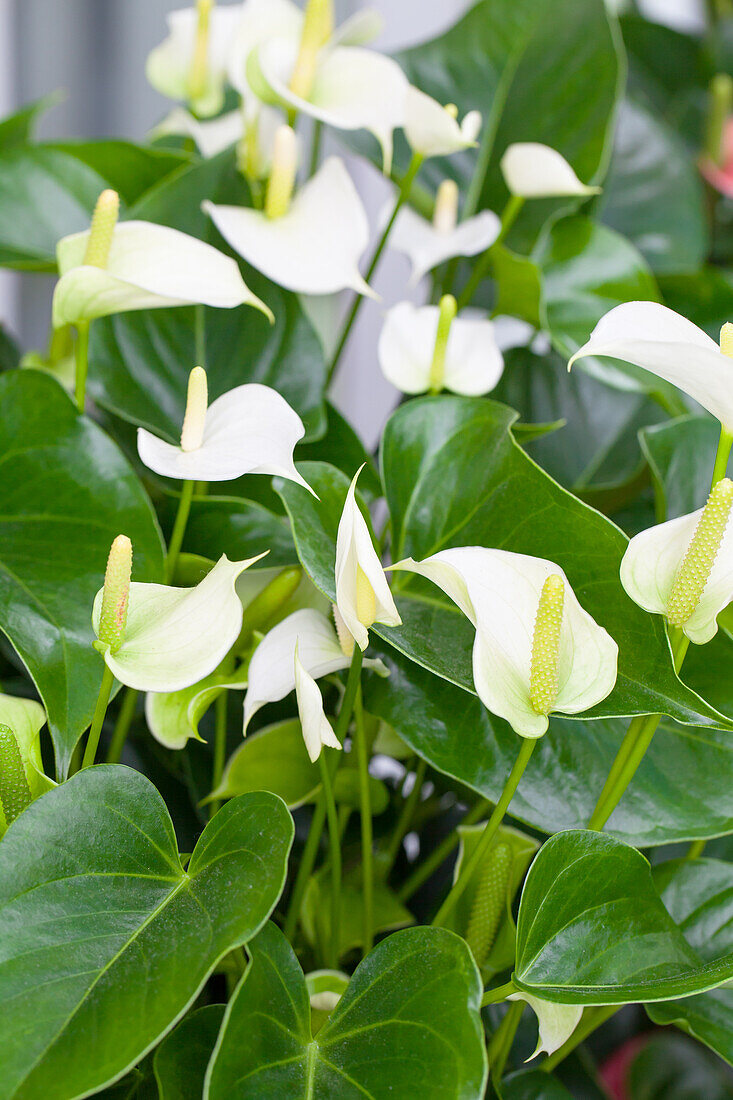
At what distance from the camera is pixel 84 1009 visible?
11.3 inches

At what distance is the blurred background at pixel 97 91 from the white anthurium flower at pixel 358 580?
2.76 ft

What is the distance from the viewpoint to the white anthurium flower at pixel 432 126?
494 millimetres

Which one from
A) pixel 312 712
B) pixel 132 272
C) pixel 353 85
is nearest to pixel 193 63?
pixel 353 85

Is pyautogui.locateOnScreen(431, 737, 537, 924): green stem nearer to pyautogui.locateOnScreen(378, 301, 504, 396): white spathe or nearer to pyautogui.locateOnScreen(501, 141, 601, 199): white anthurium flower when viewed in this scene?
pyautogui.locateOnScreen(378, 301, 504, 396): white spathe

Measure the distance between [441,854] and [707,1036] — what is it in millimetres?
168

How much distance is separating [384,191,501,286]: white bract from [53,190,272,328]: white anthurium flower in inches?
5.9

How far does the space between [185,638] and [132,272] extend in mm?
188

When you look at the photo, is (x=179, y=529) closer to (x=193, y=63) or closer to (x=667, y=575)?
(x=667, y=575)

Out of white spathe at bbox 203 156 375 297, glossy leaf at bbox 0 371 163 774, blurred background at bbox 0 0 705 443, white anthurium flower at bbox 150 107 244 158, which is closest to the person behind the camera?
glossy leaf at bbox 0 371 163 774

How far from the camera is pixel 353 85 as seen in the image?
21.3 inches

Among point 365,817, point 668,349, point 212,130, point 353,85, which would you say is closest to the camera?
point 668,349

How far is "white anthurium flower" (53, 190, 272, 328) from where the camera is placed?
41cm

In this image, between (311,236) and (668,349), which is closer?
(668,349)

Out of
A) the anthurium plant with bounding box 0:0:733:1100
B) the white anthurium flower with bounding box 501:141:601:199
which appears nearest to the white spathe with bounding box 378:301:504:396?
the anthurium plant with bounding box 0:0:733:1100
